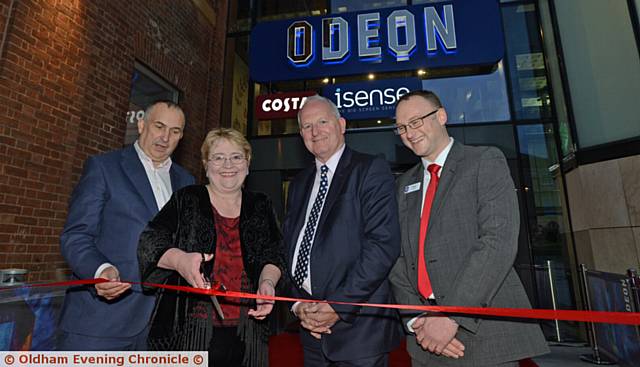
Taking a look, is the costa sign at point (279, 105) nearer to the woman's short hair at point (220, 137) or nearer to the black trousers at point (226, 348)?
the woman's short hair at point (220, 137)

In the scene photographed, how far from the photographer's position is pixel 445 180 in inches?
68.2

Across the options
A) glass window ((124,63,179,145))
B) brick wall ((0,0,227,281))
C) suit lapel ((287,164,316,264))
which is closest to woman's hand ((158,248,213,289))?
suit lapel ((287,164,316,264))

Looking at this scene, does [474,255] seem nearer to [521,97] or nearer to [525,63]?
[521,97]

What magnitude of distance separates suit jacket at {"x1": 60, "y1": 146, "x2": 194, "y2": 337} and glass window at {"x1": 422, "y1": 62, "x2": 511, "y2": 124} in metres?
5.19

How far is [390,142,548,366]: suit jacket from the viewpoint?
4.85 feet

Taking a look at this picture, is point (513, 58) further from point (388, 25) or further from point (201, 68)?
point (201, 68)

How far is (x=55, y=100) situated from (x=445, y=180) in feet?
13.4

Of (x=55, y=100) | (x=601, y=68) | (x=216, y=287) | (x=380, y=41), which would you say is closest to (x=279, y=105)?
(x=380, y=41)

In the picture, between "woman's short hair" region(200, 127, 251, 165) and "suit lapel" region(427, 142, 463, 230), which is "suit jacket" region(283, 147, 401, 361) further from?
"woman's short hair" region(200, 127, 251, 165)

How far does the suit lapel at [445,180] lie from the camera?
66.9 inches

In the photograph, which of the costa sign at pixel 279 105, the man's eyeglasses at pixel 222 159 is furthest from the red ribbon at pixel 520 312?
the costa sign at pixel 279 105

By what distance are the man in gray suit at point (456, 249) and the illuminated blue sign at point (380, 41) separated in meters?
4.11

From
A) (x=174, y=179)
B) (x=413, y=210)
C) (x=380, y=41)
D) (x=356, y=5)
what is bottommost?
(x=413, y=210)

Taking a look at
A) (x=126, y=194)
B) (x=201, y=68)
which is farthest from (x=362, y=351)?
(x=201, y=68)
